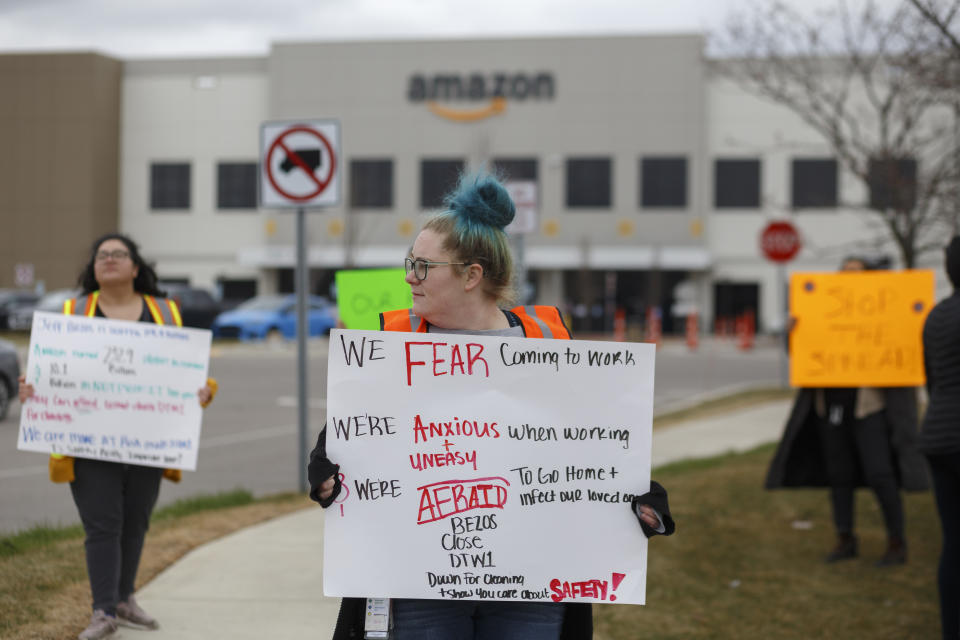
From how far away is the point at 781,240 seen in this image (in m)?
17.8

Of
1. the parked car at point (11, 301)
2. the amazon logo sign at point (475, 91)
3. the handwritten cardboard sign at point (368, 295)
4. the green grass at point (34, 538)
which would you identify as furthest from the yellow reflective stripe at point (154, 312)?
the amazon logo sign at point (475, 91)

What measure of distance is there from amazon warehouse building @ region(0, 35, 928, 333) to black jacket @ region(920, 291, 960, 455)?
127 ft

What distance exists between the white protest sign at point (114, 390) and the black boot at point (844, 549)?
168 inches

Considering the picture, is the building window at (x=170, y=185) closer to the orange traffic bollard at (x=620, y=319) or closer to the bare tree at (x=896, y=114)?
the orange traffic bollard at (x=620, y=319)

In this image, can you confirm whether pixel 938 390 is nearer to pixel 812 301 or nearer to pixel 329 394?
pixel 812 301

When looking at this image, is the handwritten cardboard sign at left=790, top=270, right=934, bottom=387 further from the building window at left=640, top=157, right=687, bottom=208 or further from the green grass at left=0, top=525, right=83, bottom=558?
the building window at left=640, top=157, right=687, bottom=208

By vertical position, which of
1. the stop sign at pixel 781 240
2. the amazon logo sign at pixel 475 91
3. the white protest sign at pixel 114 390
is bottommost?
the white protest sign at pixel 114 390

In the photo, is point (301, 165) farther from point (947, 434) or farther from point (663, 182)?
point (663, 182)

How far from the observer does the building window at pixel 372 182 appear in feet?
155

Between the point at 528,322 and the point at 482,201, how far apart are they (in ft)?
1.27

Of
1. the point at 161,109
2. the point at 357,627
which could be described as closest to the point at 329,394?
the point at 357,627

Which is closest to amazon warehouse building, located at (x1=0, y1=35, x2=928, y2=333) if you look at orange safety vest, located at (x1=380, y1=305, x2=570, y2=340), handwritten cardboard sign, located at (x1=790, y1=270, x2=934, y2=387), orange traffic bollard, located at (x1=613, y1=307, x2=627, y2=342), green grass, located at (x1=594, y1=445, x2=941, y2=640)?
orange traffic bollard, located at (x1=613, y1=307, x2=627, y2=342)

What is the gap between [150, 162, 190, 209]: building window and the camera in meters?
49.5

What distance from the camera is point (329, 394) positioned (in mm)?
3121
